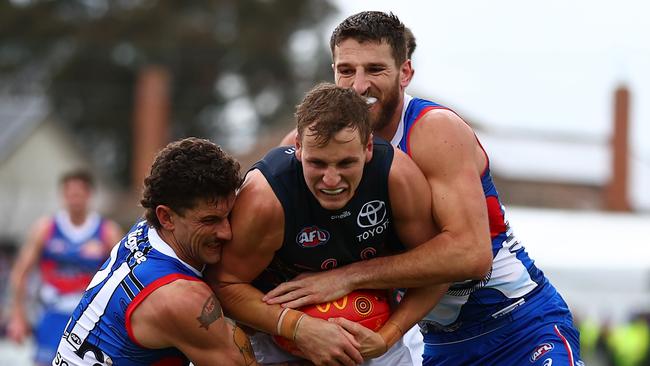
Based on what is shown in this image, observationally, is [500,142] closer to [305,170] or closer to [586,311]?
[586,311]

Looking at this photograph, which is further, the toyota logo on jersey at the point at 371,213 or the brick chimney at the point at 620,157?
the brick chimney at the point at 620,157

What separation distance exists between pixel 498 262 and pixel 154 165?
1.91 meters

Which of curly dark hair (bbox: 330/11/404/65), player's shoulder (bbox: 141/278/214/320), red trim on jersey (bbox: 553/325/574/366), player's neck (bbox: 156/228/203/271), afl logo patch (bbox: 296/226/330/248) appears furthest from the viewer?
red trim on jersey (bbox: 553/325/574/366)

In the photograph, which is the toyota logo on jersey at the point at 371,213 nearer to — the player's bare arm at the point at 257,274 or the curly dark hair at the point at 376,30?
the player's bare arm at the point at 257,274

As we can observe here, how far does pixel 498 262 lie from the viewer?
18.3 ft

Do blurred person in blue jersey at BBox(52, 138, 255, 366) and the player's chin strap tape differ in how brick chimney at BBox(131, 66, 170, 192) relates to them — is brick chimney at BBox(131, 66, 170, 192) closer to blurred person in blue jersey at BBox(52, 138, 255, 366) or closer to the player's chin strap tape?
blurred person in blue jersey at BBox(52, 138, 255, 366)

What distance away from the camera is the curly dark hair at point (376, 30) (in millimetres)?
5223

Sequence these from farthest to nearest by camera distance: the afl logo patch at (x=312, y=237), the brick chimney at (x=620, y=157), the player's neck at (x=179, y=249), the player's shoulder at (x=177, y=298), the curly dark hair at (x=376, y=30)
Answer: the brick chimney at (x=620, y=157) → the curly dark hair at (x=376, y=30) → the player's neck at (x=179, y=249) → the afl logo patch at (x=312, y=237) → the player's shoulder at (x=177, y=298)

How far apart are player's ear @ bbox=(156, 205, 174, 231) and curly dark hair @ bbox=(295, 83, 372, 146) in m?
0.76

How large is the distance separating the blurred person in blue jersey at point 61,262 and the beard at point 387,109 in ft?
22.4

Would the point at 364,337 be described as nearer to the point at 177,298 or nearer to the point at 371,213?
the point at 371,213

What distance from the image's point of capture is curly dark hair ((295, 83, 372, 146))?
15.4 feet

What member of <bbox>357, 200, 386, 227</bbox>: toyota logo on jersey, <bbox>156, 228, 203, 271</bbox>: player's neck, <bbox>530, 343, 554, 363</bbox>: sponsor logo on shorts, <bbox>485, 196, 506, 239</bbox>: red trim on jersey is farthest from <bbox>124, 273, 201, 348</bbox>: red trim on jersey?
<bbox>530, 343, 554, 363</bbox>: sponsor logo on shorts

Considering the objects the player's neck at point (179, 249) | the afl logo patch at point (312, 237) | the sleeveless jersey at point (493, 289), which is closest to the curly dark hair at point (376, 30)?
the sleeveless jersey at point (493, 289)
